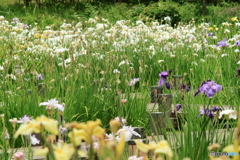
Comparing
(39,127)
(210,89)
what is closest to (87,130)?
(39,127)

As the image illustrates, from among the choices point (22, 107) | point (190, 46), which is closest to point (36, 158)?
point (22, 107)

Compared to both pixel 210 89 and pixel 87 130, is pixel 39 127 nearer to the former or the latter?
pixel 87 130

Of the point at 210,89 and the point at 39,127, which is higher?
the point at 39,127

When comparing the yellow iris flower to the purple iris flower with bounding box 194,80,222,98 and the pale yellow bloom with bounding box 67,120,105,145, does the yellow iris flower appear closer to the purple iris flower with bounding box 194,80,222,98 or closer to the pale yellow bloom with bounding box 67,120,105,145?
the pale yellow bloom with bounding box 67,120,105,145

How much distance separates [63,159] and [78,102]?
2992 mm

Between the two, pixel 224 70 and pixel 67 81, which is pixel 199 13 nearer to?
pixel 224 70

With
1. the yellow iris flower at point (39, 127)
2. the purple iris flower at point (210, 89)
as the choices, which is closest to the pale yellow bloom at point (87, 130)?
the yellow iris flower at point (39, 127)

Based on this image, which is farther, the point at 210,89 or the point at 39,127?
the point at 210,89

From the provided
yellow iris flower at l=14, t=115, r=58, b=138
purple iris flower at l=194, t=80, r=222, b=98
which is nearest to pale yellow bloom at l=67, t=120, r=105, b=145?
yellow iris flower at l=14, t=115, r=58, b=138

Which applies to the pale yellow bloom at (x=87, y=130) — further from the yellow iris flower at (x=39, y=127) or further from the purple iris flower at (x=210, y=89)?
the purple iris flower at (x=210, y=89)

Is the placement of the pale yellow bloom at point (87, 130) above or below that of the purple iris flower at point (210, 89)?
above

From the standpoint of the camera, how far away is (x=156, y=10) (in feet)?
43.1

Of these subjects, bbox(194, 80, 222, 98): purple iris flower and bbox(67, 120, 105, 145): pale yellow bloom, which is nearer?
bbox(67, 120, 105, 145): pale yellow bloom

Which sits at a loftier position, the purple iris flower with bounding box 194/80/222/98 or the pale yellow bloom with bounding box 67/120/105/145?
the pale yellow bloom with bounding box 67/120/105/145
